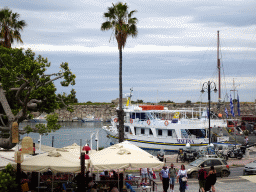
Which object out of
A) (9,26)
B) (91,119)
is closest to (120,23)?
(9,26)

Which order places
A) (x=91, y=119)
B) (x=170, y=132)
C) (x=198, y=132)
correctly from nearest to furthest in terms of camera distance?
(x=198, y=132)
(x=170, y=132)
(x=91, y=119)

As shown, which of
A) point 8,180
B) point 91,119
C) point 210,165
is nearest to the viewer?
point 8,180

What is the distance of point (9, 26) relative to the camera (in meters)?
31.8

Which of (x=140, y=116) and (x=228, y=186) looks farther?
(x=140, y=116)

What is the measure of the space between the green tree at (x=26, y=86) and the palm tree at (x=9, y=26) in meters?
7.33

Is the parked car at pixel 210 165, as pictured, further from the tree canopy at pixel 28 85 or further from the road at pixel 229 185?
the tree canopy at pixel 28 85

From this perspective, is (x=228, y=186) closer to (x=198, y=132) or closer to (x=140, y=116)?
(x=198, y=132)

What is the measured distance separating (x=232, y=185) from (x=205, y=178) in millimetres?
4436

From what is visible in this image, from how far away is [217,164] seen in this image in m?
24.2

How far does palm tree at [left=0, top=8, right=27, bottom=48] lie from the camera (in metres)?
31.2

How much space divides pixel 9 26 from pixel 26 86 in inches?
447

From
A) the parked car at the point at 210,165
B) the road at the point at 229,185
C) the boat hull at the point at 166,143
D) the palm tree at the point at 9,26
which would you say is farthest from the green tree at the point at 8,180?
the boat hull at the point at 166,143

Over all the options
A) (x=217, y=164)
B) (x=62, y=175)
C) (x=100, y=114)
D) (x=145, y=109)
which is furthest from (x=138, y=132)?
(x=100, y=114)

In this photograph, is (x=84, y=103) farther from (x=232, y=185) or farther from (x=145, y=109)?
(x=232, y=185)
